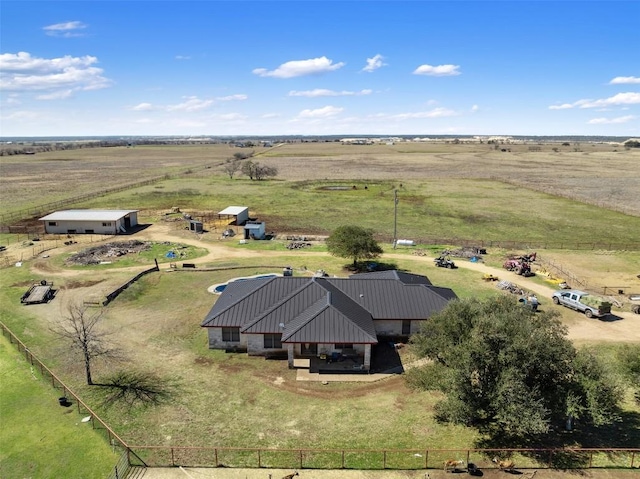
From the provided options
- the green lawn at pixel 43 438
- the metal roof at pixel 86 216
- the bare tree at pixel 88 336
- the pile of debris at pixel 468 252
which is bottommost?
the green lawn at pixel 43 438

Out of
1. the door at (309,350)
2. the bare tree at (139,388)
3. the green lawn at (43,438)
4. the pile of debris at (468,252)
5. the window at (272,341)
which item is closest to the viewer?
the green lawn at (43,438)

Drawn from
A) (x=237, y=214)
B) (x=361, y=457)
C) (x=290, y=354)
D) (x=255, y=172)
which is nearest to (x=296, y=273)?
(x=290, y=354)

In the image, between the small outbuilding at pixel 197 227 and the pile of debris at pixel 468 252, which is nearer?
the pile of debris at pixel 468 252

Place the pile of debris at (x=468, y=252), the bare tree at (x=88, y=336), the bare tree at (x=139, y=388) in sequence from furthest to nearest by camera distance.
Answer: the pile of debris at (x=468, y=252), the bare tree at (x=88, y=336), the bare tree at (x=139, y=388)

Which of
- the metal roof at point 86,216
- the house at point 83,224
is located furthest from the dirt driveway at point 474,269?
the metal roof at point 86,216

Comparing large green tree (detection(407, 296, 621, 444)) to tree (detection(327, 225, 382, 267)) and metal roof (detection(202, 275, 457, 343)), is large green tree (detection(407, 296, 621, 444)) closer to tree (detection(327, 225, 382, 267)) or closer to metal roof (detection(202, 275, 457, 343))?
metal roof (detection(202, 275, 457, 343))

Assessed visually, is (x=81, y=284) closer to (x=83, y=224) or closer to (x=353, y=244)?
(x=83, y=224)

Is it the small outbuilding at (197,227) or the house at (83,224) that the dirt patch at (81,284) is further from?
the small outbuilding at (197,227)

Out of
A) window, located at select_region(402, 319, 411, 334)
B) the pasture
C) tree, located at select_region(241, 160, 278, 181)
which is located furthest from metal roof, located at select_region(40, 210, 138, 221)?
tree, located at select_region(241, 160, 278, 181)
